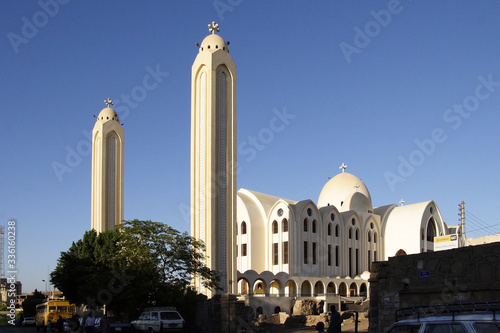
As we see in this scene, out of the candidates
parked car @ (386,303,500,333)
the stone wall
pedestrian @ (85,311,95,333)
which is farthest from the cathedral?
parked car @ (386,303,500,333)

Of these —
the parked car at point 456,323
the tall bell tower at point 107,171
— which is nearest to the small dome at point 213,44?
the tall bell tower at point 107,171

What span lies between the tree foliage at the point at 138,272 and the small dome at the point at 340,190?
32072mm

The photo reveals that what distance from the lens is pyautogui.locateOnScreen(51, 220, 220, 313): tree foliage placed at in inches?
1067

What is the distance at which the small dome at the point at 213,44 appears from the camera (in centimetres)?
4388

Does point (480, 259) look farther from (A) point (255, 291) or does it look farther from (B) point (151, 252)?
(A) point (255, 291)

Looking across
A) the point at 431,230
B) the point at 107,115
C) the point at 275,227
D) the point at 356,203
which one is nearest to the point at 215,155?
the point at 275,227

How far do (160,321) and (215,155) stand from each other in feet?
68.4

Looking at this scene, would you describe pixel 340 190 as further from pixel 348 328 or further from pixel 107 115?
pixel 348 328

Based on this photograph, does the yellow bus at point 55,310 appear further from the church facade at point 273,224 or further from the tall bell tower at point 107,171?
the tall bell tower at point 107,171

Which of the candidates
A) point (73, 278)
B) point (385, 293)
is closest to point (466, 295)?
point (385, 293)

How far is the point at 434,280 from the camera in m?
16.3

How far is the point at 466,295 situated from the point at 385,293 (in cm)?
310

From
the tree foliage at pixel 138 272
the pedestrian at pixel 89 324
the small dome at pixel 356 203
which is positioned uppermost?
the small dome at pixel 356 203

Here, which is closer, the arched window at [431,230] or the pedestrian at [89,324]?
the pedestrian at [89,324]
